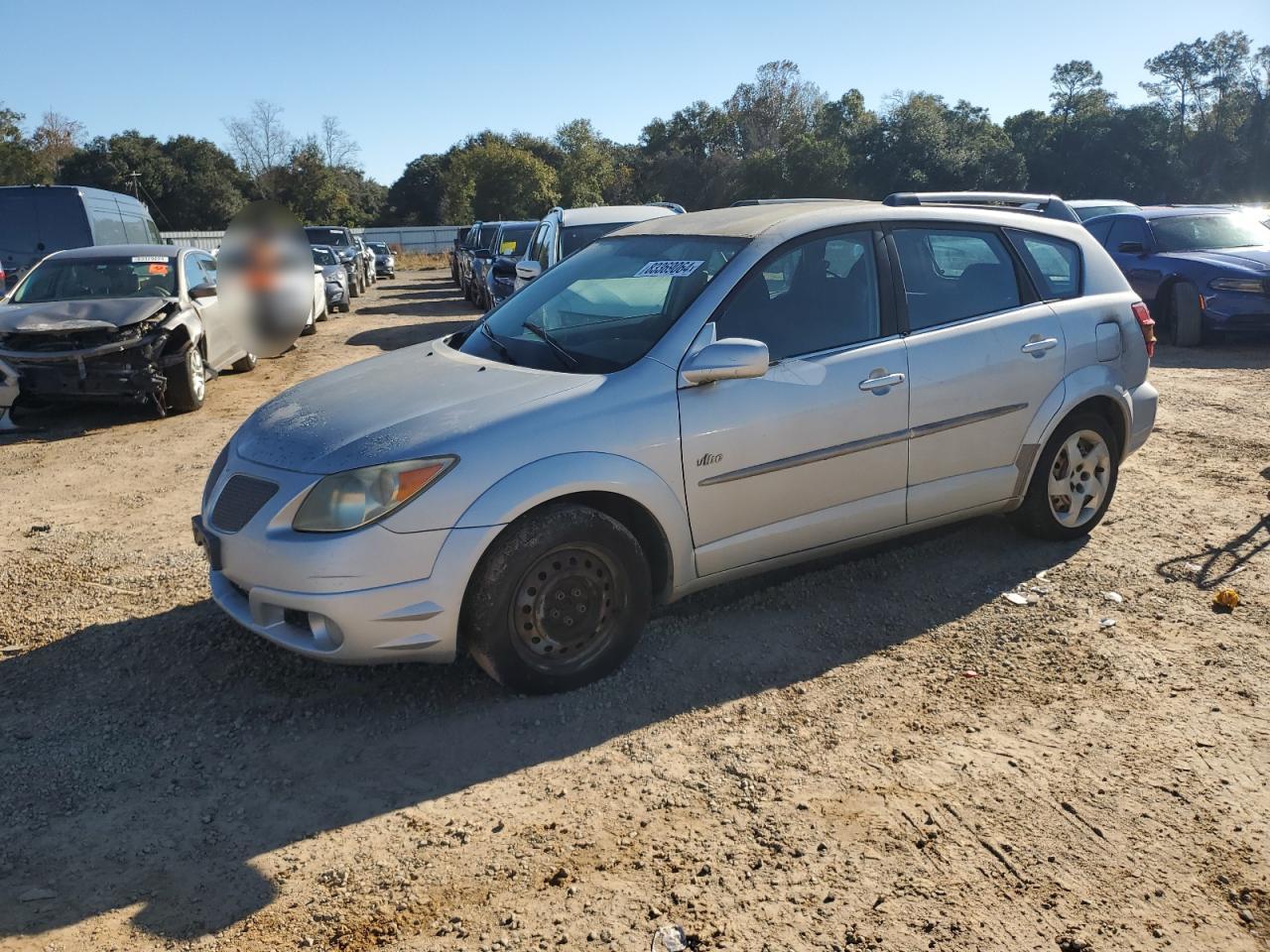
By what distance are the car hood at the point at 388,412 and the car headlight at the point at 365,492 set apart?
1.5 inches

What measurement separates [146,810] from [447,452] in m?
1.51

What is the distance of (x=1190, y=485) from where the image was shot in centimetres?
671

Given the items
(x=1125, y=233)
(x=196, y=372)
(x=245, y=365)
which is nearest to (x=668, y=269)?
(x=196, y=372)

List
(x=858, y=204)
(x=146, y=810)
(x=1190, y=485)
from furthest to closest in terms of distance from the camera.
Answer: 1. (x=1190, y=485)
2. (x=858, y=204)
3. (x=146, y=810)

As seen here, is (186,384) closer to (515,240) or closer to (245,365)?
(245,365)

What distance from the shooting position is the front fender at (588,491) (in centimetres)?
365

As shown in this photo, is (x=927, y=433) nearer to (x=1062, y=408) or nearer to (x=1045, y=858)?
(x=1062, y=408)

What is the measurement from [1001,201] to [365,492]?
4.36 metres

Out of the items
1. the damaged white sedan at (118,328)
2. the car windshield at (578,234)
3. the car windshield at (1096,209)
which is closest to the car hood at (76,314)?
the damaged white sedan at (118,328)

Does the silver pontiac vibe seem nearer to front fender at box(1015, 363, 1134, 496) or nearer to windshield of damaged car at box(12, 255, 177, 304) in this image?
front fender at box(1015, 363, 1134, 496)

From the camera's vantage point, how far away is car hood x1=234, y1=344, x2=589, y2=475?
146 inches

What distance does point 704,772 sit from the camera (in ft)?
11.4

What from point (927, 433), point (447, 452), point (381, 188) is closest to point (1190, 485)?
point (927, 433)

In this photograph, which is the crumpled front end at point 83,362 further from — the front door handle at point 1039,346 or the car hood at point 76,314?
the front door handle at point 1039,346
